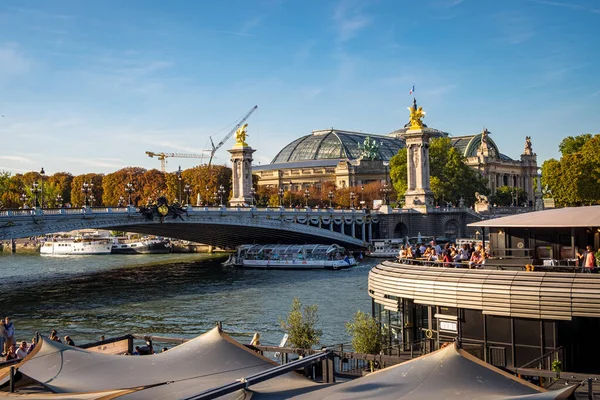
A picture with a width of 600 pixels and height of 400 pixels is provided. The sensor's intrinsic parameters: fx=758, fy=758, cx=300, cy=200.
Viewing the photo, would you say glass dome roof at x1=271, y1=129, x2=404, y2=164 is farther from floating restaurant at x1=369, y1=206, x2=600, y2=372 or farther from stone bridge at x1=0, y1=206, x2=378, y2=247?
floating restaurant at x1=369, y1=206, x2=600, y2=372

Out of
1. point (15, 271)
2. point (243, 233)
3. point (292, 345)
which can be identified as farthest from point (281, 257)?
point (292, 345)

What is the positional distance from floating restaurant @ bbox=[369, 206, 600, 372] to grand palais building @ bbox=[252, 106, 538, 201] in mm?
114625

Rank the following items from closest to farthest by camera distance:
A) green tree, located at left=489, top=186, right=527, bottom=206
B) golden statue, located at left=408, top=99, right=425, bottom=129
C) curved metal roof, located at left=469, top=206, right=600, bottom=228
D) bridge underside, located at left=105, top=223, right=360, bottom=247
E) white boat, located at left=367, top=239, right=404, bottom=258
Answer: curved metal roof, located at left=469, top=206, right=600, bottom=228 → bridge underside, located at left=105, top=223, right=360, bottom=247 → white boat, located at left=367, top=239, right=404, bottom=258 → golden statue, located at left=408, top=99, right=425, bottom=129 → green tree, located at left=489, top=186, right=527, bottom=206

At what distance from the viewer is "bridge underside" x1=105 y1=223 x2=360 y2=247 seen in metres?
65.4

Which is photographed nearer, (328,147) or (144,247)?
(144,247)

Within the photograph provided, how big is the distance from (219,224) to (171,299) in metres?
19.4

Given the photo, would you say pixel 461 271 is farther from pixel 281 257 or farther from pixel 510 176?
pixel 510 176

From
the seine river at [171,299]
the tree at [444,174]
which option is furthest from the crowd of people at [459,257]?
the tree at [444,174]

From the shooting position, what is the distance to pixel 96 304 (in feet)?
142

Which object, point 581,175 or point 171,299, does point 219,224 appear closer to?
point 171,299

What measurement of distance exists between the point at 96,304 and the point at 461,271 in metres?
30.0

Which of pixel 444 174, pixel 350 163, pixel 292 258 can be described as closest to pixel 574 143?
pixel 444 174

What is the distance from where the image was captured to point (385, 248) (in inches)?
3066

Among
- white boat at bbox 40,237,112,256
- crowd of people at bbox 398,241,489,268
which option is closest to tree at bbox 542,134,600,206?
white boat at bbox 40,237,112,256
